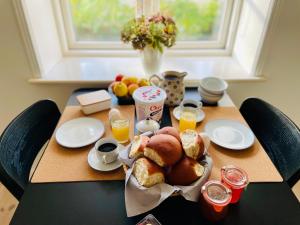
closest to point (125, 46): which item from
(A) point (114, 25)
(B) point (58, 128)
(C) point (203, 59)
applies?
(A) point (114, 25)

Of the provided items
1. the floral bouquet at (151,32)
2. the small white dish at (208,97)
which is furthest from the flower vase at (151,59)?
the small white dish at (208,97)

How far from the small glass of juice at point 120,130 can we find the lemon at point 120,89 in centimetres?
24

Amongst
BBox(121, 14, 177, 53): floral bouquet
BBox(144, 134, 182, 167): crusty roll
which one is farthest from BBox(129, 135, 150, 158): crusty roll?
BBox(121, 14, 177, 53): floral bouquet

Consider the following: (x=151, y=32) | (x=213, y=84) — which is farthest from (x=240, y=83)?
(x=151, y=32)

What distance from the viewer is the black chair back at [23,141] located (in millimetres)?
834

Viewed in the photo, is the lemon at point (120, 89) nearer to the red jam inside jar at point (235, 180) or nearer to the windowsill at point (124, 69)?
the windowsill at point (124, 69)

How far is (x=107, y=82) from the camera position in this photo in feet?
4.62

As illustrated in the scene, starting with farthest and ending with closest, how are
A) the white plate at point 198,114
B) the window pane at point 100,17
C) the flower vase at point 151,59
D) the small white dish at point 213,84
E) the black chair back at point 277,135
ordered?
the window pane at point 100,17 → the flower vase at point 151,59 → the small white dish at point 213,84 → the white plate at point 198,114 → the black chair back at point 277,135

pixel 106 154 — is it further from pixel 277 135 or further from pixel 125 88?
pixel 277 135

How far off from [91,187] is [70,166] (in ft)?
0.43

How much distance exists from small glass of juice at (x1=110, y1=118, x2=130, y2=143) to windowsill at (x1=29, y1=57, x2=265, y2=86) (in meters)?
0.49

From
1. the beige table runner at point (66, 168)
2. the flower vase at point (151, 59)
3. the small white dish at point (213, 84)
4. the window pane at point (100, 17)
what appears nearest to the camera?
the beige table runner at point (66, 168)

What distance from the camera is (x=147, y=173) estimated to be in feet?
2.30

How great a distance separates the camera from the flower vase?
134 cm
